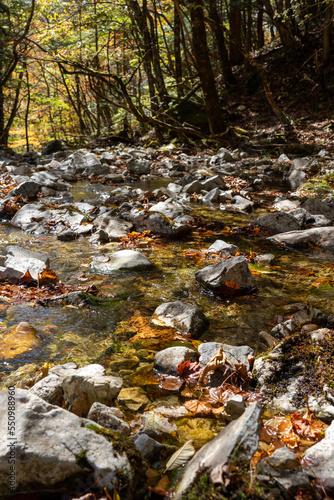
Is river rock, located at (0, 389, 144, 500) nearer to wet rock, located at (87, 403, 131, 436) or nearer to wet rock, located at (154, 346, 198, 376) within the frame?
wet rock, located at (87, 403, 131, 436)

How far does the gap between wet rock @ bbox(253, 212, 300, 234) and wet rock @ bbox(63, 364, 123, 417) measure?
387 cm

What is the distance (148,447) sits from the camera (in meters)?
1.66

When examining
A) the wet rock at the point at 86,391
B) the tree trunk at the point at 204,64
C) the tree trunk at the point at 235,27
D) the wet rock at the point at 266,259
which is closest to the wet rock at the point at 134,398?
the wet rock at the point at 86,391

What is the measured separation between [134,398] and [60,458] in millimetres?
769

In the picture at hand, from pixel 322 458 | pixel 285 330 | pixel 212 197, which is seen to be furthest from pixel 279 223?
pixel 322 458

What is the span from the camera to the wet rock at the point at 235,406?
6.28ft

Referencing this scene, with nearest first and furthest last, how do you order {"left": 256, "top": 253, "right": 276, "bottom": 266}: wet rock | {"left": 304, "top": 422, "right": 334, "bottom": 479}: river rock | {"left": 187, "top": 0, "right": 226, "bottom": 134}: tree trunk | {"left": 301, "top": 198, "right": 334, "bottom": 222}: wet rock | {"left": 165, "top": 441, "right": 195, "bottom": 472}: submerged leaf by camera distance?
{"left": 304, "top": 422, "right": 334, "bottom": 479}: river rock → {"left": 165, "top": 441, "right": 195, "bottom": 472}: submerged leaf → {"left": 256, "top": 253, "right": 276, "bottom": 266}: wet rock → {"left": 301, "top": 198, "right": 334, "bottom": 222}: wet rock → {"left": 187, "top": 0, "right": 226, "bottom": 134}: tree trunk

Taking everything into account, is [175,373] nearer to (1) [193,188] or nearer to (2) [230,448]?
(2) [230,448]

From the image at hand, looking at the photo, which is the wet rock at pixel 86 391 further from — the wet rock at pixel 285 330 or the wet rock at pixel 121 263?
the wet rock at pixel 121 263

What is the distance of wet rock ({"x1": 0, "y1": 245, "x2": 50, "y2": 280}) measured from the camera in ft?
11.7

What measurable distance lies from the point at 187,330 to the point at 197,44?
36.2 ft

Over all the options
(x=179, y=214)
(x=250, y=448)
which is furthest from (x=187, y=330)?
(x=179, y=214)

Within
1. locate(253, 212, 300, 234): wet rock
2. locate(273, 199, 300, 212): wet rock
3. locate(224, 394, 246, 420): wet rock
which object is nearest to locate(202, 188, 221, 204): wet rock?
locate(273, 199, 300, 212): wet rock

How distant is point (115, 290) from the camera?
360 centimetres
